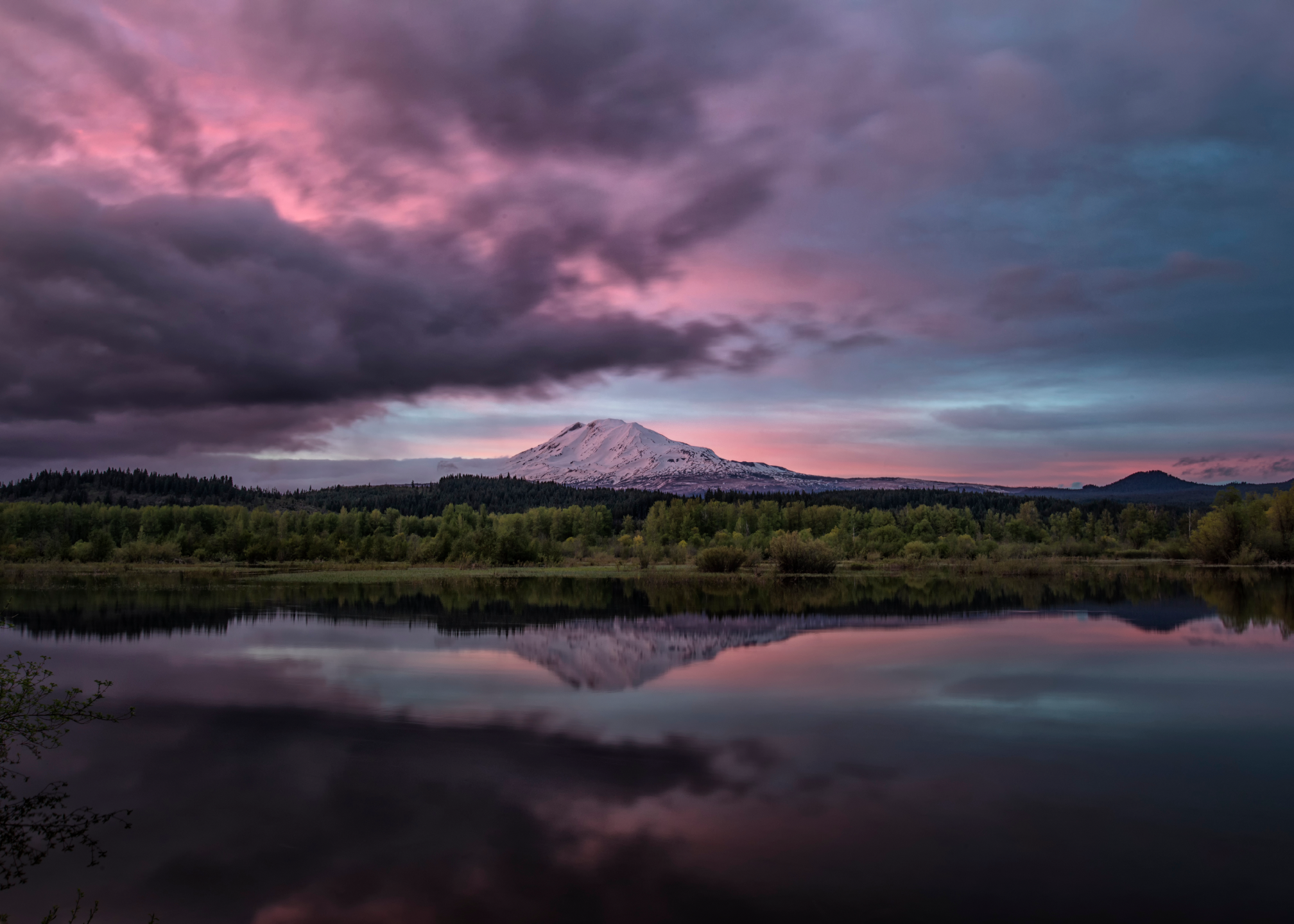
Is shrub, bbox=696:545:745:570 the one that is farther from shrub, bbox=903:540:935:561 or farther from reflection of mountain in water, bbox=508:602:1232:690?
reflection of mountain in water, bbox=508:602:1232:690

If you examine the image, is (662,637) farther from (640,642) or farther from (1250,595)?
(1250,595)

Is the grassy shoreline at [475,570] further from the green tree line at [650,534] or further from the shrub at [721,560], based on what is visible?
the green tree line at [650,534]

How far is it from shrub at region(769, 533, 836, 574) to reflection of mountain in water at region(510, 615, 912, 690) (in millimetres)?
32331

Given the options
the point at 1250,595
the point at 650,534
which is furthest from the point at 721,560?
the point at 650,534

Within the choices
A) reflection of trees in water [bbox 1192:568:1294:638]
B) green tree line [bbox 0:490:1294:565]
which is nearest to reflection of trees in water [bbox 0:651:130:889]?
reflection of trees in water [bbox 1192:568:1294:638]

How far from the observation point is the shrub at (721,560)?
7056 centimetres

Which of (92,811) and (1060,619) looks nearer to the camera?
(92,811)

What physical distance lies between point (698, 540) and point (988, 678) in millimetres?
109412

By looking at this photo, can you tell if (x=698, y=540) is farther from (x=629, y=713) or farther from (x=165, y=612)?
(x=629, y=713)

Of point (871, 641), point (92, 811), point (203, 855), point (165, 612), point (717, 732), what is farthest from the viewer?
point (165, 612)

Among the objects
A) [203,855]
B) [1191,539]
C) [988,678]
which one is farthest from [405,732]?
[1191,539]

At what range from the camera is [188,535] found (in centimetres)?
11056

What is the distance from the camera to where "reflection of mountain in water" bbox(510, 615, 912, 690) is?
23516 millimetres

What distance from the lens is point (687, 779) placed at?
13.3 metres
